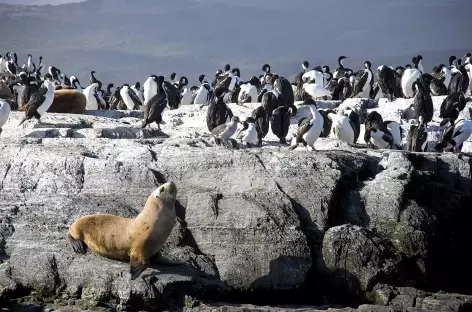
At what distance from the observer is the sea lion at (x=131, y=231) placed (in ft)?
33.4

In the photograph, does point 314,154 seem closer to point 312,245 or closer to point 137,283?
point 312,245

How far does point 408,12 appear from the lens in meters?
185

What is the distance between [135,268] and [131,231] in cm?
58

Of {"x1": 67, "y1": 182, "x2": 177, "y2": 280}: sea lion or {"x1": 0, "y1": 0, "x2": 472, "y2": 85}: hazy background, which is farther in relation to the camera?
{"x1": 0, "y1": 0, "x2": 472, "y2": 85}: hazy background

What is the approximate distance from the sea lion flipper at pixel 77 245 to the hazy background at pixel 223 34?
98850 millimetres

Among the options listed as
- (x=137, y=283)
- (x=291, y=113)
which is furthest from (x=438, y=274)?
(x=291, y=113)

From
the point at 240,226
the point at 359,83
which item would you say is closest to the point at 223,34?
the point at 359,83

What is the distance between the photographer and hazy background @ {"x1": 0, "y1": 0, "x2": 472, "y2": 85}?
126 meters

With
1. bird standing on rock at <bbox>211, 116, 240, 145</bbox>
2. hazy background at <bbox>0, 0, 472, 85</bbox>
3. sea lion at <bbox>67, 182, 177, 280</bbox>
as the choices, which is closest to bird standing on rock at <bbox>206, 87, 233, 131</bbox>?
bird standing on rock at <bbox>211, 116, 240, 145</bbox>

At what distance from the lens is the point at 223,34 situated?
15412cm

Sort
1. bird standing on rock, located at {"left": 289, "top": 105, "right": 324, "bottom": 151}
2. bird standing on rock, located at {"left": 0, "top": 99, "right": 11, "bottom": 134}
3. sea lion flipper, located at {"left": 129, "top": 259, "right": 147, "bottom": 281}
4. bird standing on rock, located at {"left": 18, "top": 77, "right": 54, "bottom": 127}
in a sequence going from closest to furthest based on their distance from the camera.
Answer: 1. sea lion flipper, located at {"left": 129, "top": 259, "right": 147, "bottom": 281}
2. bird standing on rock, located at {"left": 289, "top": 105, "right": 324, "bottom": 151}
3. bird standing on rock, located at {"left": 0, "top": 99, "right": 11, "bottom": 134}
4. bird standing on rock, located at {"left": 18, "top": 77, "right": 54, "bottom": 127}

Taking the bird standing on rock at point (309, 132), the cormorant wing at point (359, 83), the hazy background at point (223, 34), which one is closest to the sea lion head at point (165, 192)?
the bird standing on rock at point (309, 132)

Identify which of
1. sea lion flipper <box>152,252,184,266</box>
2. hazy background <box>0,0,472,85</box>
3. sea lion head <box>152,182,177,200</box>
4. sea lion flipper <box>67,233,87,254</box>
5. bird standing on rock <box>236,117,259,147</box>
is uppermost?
hazy background <box>0,0,472,85</box>

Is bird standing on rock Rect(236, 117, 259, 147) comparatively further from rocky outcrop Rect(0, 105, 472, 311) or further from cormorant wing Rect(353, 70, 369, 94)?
cormorant wing Rect(353, 70, 369, 94)
